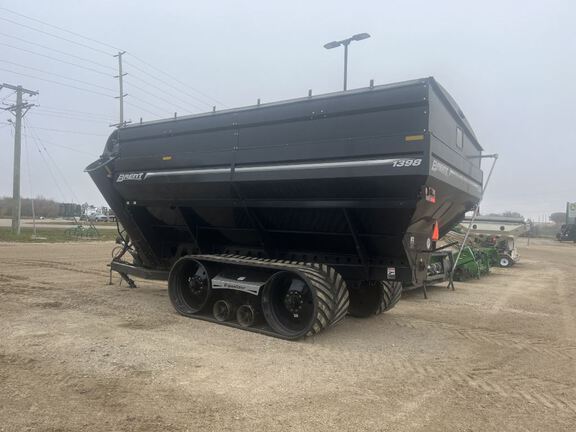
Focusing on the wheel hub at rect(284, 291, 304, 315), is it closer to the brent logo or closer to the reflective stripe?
the reflective stripe

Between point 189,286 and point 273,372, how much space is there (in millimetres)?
3186

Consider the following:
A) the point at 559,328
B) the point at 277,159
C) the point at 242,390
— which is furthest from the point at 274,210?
the point at 559,328

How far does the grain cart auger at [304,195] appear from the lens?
5742 mm

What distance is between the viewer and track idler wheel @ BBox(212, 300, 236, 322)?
23.1 ft

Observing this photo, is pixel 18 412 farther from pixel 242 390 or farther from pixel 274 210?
pixel 274 210

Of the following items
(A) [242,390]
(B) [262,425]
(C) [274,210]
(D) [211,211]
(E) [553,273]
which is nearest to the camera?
(B) [262,425]

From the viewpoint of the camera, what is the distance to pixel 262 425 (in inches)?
144

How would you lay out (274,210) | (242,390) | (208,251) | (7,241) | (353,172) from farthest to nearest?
(7,241) < (208,251) < (274,210) < (353,172) < (242,390)

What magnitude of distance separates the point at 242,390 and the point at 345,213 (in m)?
2.68

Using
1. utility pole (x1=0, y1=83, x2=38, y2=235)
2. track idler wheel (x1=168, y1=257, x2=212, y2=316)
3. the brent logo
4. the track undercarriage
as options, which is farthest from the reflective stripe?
utility pole (x1=0, y1=83, x2=38, y2=235)

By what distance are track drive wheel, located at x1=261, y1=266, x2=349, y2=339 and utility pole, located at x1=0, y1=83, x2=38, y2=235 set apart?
24719mm

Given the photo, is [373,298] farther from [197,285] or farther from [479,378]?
[479,378]

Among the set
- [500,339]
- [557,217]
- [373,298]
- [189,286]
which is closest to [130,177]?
[189,286]

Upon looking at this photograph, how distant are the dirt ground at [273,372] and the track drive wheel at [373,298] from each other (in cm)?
19
